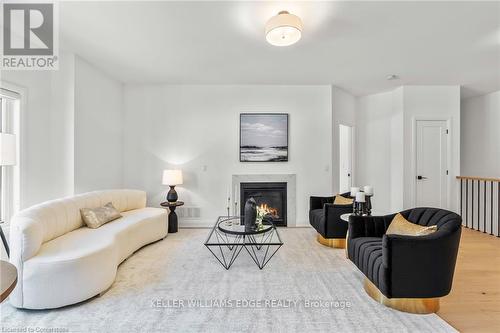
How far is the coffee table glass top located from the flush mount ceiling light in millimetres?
2111

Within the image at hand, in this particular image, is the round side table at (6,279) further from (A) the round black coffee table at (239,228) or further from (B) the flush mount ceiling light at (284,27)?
(B) the flush mount ceiling light at (284,27)

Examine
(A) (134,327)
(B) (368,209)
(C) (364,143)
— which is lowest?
(A) (134,327)

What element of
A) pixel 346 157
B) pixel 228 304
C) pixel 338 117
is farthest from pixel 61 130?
pixel 346 157

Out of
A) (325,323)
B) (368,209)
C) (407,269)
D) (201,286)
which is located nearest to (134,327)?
(201,286)

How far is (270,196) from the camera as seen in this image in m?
4.89

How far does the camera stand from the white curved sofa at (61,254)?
212 centimetres

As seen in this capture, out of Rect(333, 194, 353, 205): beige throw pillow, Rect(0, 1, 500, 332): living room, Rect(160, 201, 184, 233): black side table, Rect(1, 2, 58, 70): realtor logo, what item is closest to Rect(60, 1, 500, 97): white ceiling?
Rect(0, 1, 500, 332): living room

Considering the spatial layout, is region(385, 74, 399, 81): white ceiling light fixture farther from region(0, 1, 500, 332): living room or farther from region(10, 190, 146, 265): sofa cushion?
region(10, 190, 146, 265): sofa cushion

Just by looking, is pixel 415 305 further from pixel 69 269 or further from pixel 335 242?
pixel 69 269

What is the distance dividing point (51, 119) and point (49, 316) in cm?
271

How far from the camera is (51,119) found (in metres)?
3.59

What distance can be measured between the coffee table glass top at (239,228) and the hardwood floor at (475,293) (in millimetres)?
1801

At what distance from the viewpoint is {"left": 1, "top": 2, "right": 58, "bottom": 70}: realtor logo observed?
8.25 feet

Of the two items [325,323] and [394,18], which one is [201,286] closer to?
[325,323]
